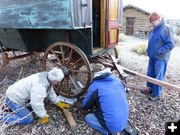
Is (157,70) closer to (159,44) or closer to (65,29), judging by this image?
(159,44)

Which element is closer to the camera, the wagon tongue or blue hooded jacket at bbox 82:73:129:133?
blue hooded jacket at bbox 82:73:129:133

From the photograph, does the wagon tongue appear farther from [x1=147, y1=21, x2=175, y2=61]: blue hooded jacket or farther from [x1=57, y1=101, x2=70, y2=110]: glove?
[x1=147, y1=21, x2=175, y2=61]: blue hooded jacket

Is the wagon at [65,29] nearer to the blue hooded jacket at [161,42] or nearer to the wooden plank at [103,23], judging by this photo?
the wooden plank at [103,23]

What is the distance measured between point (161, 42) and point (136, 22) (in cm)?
1370

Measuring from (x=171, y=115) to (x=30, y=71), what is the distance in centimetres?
451

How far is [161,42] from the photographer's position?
2.88 m

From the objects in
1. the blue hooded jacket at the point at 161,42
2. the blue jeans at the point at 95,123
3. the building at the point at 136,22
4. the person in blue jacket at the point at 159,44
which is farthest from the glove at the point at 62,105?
the building at the point at 136,22

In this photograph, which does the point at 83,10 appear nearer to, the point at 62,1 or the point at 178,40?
the point at 62,1

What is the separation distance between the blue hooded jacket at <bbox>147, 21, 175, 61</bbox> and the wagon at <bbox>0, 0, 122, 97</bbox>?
1.00m

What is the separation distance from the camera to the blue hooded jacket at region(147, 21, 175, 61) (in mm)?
2762

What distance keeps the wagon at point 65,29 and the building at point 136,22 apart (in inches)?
490

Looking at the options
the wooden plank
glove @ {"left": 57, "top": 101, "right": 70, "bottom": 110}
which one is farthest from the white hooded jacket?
the wooden plank

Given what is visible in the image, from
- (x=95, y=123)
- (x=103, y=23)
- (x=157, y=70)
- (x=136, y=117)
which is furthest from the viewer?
(x=103, y=23)

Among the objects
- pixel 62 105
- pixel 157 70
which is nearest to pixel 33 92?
pixel 62 105
